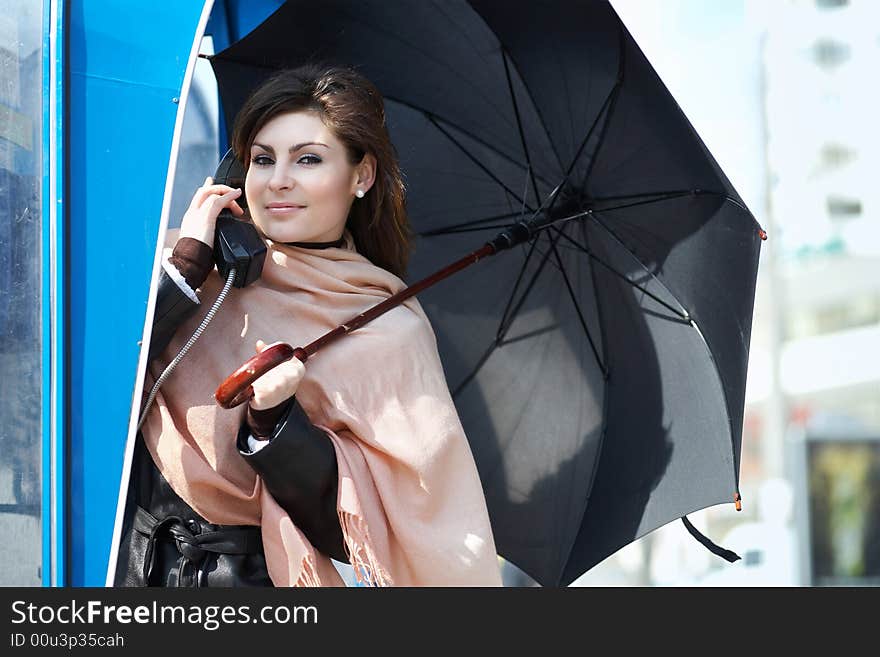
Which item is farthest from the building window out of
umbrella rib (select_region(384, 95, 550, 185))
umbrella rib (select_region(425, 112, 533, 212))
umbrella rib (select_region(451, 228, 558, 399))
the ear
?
umbrella rib (select_region(451, 228, 558, 399))

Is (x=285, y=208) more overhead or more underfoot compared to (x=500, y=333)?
more underfoot

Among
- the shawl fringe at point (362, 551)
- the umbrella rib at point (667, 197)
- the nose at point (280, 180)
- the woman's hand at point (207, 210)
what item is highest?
the umbrella rib at point (667, 197)

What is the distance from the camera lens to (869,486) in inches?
278

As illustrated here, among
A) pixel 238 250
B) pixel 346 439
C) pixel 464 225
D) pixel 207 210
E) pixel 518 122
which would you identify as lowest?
pixel 346 439

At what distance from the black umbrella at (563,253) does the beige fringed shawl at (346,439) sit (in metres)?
0.66

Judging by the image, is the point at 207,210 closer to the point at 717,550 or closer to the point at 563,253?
the point at 563,253

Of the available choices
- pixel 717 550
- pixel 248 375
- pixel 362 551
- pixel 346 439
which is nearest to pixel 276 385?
pixel 248 375

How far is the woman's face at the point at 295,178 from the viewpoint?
2.19 meters

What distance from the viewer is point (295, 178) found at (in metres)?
2.18

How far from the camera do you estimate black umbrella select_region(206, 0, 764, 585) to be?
7.89 feet

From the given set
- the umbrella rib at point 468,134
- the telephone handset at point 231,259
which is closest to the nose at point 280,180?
the telephone handset at point 231,259

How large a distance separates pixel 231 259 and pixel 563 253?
1.01 metres

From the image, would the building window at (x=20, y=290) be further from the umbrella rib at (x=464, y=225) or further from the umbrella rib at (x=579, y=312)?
the umbrella rib at (x=579, y=312)

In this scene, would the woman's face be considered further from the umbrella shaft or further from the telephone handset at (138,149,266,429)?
the umbrella shaft
